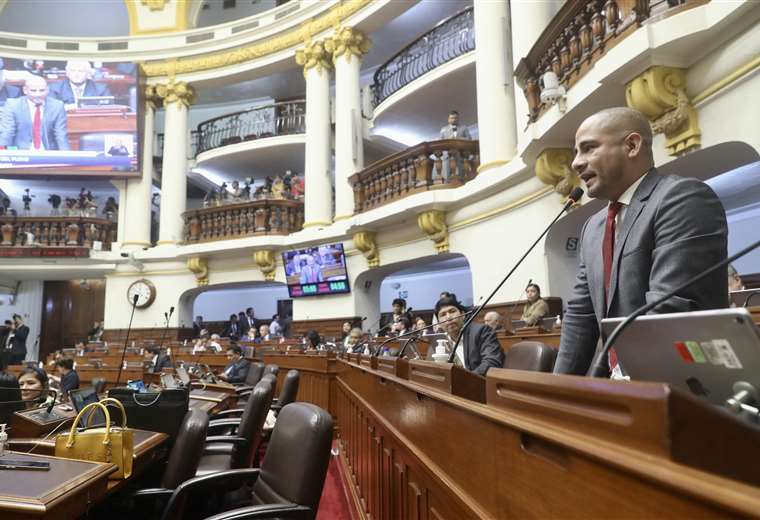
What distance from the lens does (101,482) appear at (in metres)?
1.52

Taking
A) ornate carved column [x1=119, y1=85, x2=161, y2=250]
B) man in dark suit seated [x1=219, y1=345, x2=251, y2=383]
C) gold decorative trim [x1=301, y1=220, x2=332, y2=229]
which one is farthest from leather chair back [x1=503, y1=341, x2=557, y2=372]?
ornate carved column [x1=119, y1=85, x2=161, y2=250]

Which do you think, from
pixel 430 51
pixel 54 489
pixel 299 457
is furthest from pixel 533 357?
pixel 430 51

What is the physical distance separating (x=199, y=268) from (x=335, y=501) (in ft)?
27.9

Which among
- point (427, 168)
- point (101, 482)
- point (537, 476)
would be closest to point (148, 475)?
point (101, 482)

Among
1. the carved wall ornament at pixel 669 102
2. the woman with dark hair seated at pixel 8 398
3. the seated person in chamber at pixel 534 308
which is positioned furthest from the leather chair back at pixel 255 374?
the carved wall ornament at pixel 669 102

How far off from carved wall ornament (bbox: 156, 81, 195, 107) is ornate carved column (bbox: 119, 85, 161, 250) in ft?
1.22

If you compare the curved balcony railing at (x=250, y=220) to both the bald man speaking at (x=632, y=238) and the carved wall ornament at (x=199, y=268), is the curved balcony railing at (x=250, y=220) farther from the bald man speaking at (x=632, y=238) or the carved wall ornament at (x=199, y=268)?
the bald man speaking at (x=632, y=238)

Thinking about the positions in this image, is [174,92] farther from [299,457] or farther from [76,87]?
[299,457]

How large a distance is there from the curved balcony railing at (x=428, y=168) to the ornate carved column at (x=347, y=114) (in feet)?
4.02

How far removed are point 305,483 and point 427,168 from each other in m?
6.17

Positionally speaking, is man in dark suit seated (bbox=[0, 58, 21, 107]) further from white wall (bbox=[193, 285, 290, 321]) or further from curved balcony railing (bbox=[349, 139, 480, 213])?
curved balcony railing (bbox=[349, 139, 480, 213])

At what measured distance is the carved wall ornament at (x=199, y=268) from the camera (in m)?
10.9

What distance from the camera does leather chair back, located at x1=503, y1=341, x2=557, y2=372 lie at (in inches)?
109

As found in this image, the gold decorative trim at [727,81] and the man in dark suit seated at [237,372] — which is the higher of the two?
the gold decorative trim at [727,81]
